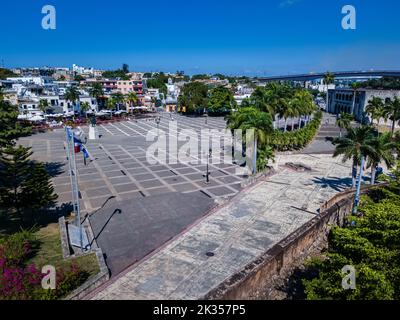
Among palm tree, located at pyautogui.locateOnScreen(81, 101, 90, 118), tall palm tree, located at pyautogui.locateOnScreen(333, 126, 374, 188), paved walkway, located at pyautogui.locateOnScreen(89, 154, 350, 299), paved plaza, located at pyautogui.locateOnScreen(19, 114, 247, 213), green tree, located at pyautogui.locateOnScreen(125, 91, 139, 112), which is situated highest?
green tree, located at pyautogui.locateOnScreen(125, 91, 139, 112)

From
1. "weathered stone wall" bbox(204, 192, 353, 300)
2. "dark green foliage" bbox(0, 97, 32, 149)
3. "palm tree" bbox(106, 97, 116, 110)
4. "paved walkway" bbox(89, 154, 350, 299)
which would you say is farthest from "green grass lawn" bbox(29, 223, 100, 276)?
"palm tree" bbox(106, 97, 116, 110)

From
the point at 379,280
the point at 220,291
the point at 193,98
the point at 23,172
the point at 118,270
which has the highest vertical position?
the point at 193,98

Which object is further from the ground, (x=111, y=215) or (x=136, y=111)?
(x=136, y=111)

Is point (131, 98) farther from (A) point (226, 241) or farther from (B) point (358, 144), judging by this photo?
(A) point (226, 241)

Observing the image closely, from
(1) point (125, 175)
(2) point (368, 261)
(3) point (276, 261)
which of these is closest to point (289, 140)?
(1) point (125, 175)

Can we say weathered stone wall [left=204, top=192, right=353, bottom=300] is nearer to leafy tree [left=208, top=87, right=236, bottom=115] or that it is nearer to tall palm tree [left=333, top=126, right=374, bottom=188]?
tall palm tree [left=333, top=126, right=374, bottom=188]

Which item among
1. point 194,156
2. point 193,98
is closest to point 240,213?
point 194,156
